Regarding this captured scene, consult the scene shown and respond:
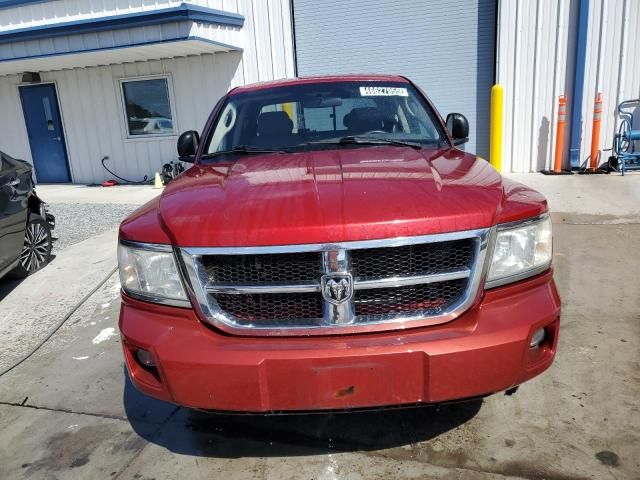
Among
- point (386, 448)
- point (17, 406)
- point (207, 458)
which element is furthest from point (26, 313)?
point (386, 448)

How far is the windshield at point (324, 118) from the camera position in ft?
10.5

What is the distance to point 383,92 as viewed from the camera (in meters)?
3.53

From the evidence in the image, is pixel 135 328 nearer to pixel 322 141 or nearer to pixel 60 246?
pixel 322 141

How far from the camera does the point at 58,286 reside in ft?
16.6

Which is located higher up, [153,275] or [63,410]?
[153,275]

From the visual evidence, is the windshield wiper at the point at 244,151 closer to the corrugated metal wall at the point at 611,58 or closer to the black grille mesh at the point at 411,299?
the black grille mesh at the point at 411,299

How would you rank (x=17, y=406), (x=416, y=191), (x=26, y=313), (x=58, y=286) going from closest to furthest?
(x=416, y=191)
(x=17, y=406)
(x=26, y=313)
(x=58, y=286)

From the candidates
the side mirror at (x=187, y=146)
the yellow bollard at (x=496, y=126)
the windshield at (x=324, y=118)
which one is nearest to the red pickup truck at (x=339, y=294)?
the windshield at (x=324, y=118)

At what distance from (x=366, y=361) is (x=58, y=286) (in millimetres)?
4225

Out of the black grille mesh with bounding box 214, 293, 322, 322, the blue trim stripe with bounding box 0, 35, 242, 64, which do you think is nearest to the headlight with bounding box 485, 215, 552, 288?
the black grille mesh with bounding box 214, 293, 322, 322

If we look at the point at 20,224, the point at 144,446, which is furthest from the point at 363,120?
the point at 20,224

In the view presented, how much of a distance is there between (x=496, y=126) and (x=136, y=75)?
796cm

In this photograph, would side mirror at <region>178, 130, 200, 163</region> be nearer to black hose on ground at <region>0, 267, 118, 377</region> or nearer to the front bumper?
black hose on ground at <region>0, 267, 118, 377</region>

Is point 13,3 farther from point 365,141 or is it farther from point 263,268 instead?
point 263,268
